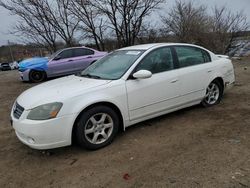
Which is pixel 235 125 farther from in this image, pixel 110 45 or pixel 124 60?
pixel 110 45

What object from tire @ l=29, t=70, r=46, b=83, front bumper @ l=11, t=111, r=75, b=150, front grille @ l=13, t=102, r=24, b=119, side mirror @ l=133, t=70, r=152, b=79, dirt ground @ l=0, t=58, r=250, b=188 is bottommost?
dirt ground @ l=0, t=58, r=250, b=188

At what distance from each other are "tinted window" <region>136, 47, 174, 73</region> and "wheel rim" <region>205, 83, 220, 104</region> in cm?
118

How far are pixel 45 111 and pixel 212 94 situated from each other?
351 cm

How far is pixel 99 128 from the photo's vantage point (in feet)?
13.3

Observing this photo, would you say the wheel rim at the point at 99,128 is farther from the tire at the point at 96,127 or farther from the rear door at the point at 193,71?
the rear door at the point at 193,71

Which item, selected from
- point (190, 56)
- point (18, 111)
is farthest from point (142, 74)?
point (18, 111)

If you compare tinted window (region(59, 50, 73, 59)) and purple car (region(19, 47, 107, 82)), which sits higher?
tinted window (region(59, 50, 73, 59))

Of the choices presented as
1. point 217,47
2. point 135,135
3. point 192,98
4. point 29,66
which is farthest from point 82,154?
point 217,47

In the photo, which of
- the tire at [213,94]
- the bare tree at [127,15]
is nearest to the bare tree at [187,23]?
the bare tree at [127,15]

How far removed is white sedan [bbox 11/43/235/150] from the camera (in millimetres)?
3719

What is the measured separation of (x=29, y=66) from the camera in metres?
11.3

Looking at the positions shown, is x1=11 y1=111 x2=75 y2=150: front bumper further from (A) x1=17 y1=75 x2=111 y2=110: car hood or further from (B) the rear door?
(B) the rear door

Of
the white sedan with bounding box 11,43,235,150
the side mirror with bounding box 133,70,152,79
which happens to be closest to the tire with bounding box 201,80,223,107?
the white sedan with bounding box 11,43,235,150

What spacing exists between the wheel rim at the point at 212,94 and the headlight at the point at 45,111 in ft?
10.4
